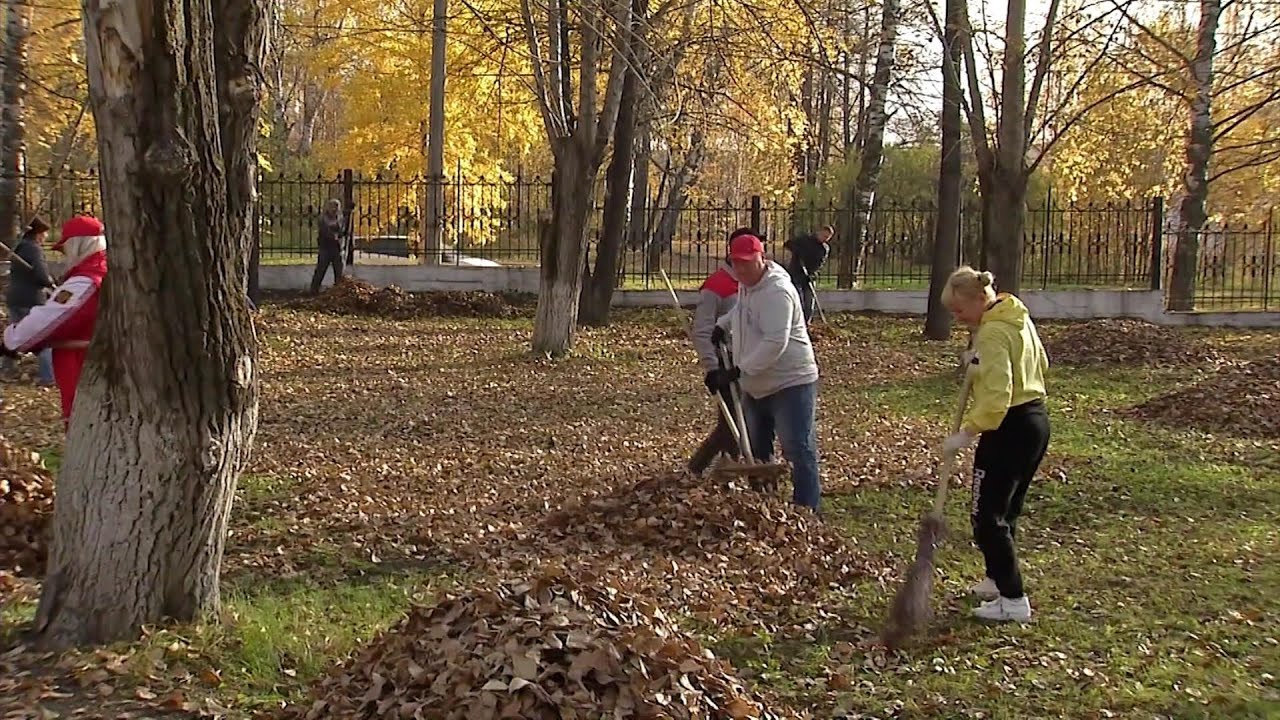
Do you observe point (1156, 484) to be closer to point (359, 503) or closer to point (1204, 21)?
point (359, 503)

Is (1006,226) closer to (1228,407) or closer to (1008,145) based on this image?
(1008,145)

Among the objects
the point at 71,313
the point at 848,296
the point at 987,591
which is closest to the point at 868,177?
the point at 848,296

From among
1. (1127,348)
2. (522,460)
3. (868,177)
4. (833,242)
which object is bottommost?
(522,460)

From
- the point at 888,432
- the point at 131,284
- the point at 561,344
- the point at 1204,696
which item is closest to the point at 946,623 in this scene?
the point at 1204,696

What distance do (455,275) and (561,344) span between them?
22.7 feet

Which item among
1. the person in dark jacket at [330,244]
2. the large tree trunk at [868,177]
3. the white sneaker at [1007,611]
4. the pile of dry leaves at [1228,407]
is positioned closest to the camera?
the white sneaker at [1007,611]

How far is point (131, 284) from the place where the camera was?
→ 15.0 ft

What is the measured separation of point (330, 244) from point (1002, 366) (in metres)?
16.4

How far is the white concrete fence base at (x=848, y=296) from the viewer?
2073 centimetres

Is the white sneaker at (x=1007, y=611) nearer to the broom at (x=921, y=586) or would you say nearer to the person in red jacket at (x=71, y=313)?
the broom at (x=921, y=586)

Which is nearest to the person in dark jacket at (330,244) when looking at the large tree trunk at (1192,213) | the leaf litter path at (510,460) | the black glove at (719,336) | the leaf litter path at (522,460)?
→ the leaf litter path at (522,460)

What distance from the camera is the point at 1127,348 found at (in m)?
15.6

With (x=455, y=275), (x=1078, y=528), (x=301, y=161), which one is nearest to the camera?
(x=1078, y=528)

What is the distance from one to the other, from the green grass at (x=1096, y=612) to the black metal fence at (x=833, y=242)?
1239cm
